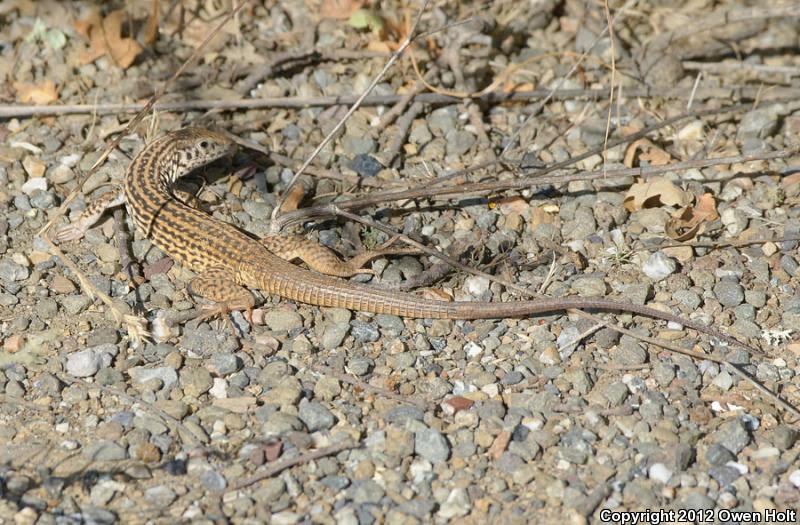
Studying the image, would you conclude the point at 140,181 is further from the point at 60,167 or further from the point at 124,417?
the point at 124,417

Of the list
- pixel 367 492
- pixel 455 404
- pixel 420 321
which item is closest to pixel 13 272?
pixel 420 321

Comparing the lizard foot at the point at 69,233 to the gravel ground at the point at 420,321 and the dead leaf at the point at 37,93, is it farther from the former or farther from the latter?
the dead leaf at the point at 37,93

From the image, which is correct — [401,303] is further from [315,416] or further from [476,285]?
[315,416]

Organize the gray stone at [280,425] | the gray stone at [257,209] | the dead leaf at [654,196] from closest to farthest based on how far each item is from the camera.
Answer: the gray stone at [280,425] < the dead leaf at [654,196] < the gray stone at [257,209]

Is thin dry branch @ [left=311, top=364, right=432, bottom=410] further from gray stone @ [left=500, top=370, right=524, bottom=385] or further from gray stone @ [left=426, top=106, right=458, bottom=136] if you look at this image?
gray stone @ [left=426, top=106, right=458, bottom=136]

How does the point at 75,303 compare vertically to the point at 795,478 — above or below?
above

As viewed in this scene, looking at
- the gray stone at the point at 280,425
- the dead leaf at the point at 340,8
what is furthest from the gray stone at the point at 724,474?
the dead leaf at the point at 340,8

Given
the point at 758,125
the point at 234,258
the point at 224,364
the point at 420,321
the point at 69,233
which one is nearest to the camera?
the point at 224,364
